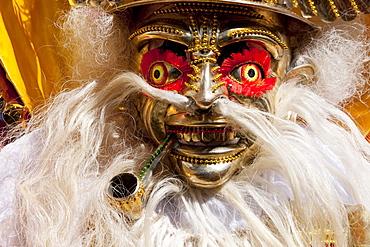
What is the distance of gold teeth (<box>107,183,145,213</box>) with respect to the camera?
0.92 metres

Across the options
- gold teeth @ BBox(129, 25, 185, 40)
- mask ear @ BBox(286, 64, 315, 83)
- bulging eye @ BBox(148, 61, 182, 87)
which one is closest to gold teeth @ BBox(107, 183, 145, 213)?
bulging eye @ BBox(148, 61, 182, 87)

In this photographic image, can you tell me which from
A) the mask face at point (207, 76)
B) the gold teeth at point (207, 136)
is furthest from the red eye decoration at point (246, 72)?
the gold teeth at point (207, 136)

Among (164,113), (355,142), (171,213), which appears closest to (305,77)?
(355,142)

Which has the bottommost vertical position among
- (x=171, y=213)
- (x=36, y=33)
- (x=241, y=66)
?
(x=171, y=213)

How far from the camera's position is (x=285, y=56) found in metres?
1.10

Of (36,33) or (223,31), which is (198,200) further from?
(36,33)

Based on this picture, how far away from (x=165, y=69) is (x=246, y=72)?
0.20 metres

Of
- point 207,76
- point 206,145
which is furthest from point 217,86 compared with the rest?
point 206,145

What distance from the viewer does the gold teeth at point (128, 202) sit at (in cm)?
92

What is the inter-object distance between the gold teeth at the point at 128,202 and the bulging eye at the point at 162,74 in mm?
262

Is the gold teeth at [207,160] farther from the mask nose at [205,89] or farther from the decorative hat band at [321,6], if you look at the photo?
the decorative hat band at [321,6]

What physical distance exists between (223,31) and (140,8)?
0.83 feet

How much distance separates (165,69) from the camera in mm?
1036

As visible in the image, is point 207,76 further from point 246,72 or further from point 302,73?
point 302,73
